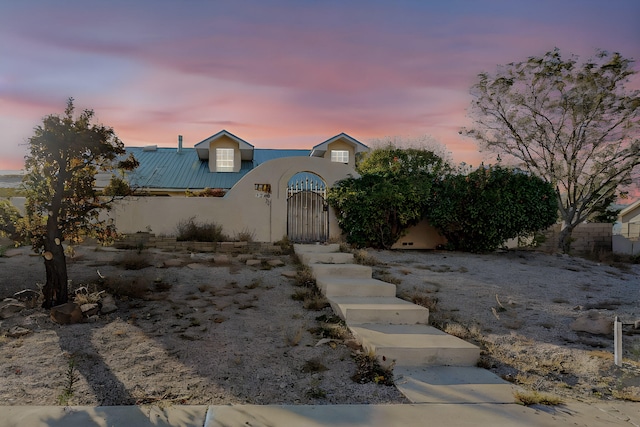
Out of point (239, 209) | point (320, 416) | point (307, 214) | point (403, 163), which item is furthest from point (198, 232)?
point (320, 416)

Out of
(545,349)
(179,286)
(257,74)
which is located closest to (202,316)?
(179,286)

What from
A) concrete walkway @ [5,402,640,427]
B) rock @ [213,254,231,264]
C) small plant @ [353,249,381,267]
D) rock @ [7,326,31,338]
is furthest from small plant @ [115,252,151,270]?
concrete walkway @ [5,402,640,427]

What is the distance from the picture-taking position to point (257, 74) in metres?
9.41

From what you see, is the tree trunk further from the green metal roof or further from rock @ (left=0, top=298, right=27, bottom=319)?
the green metal roof

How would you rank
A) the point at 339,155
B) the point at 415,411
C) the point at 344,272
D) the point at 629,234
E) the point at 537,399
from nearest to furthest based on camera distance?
the point at 415,411
the point at 537,399
the point at 344,272
the point at 339,155
the point at 629,234

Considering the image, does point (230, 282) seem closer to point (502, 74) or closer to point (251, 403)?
point (251, 403)

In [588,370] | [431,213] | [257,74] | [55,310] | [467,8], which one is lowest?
[588,370]

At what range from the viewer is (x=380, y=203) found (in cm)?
1293

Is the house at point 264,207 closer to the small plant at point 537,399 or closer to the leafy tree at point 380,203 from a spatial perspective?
A: the leafy tree at point 380,203

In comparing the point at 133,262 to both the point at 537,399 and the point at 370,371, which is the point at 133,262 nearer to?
the point at 370,371

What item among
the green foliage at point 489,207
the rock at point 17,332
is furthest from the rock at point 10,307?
the green foliage at point 489,207

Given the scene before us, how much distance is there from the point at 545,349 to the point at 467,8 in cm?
585

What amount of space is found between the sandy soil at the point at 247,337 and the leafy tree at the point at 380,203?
3.12 meters

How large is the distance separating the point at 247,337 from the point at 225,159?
16.8 meters
